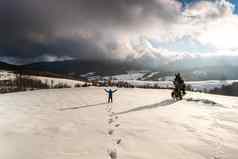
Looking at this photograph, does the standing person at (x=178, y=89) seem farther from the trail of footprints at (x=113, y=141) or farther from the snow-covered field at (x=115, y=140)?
the trail of footprints at (x=113, y=141)

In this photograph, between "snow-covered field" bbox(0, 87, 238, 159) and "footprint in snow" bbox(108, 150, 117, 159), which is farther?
"snow-covered field" bbox(0, 87, 238, 159)

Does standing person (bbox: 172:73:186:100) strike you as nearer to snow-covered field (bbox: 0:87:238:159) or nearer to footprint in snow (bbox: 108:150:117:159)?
snow-covered field (bbox: 0:87:238:159)

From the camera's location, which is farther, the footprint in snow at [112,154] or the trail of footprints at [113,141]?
the trail of footprints at [113,141]

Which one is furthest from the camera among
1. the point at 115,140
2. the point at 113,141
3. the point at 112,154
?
the point at 115,140

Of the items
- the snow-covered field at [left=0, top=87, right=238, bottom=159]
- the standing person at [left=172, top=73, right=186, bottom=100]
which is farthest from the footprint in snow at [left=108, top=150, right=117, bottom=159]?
the standing person at [left=172, top=73, right=186, bottom=100]

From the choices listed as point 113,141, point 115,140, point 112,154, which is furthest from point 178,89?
point 112,154

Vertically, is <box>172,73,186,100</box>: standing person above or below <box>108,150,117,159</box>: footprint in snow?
above

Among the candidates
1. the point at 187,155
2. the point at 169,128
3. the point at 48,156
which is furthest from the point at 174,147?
the point at 48,156

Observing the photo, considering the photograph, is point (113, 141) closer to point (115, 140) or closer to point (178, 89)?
point (115, 140)

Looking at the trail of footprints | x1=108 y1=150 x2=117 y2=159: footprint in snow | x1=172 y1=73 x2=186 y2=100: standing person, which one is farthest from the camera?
x1=172 y1=73 x2=186 y2=100: standing person

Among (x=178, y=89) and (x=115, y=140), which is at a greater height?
(x=178, y=89)

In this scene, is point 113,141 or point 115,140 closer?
point 113,141

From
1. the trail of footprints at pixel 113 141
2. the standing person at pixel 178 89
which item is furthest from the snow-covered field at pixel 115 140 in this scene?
the standing person at pixel 178 89

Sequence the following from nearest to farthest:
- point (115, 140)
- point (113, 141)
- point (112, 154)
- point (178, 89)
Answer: point (112, 154)
point (113, 141)
point (115, 140)
point (178, 89)
